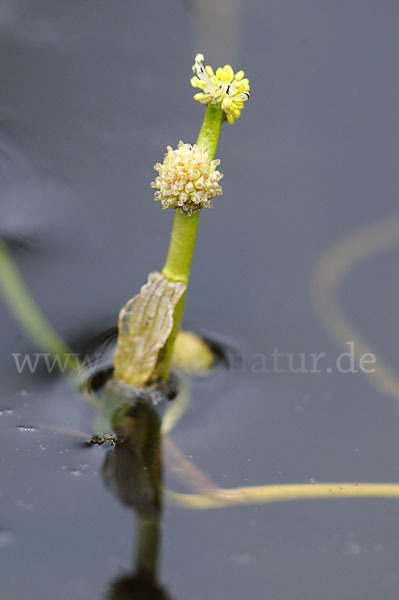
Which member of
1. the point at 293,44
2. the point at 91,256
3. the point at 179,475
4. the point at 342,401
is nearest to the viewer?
the point at 179,475

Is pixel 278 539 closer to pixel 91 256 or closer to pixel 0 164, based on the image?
pixel 91 256

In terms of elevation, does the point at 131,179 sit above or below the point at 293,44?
below

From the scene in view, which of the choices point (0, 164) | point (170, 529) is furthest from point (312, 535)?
point (0, 164)

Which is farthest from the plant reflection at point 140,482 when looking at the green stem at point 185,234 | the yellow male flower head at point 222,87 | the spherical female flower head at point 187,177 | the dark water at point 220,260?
the yellow male flower head at point 222,87

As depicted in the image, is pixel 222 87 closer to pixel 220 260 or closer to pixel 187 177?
pixel 187 177

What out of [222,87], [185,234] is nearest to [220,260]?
[185,234]

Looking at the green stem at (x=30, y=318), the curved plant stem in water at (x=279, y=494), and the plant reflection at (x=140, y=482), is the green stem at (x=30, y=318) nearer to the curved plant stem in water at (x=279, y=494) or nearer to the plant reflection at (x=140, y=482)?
the plant reflection at (x=140, y=482)
